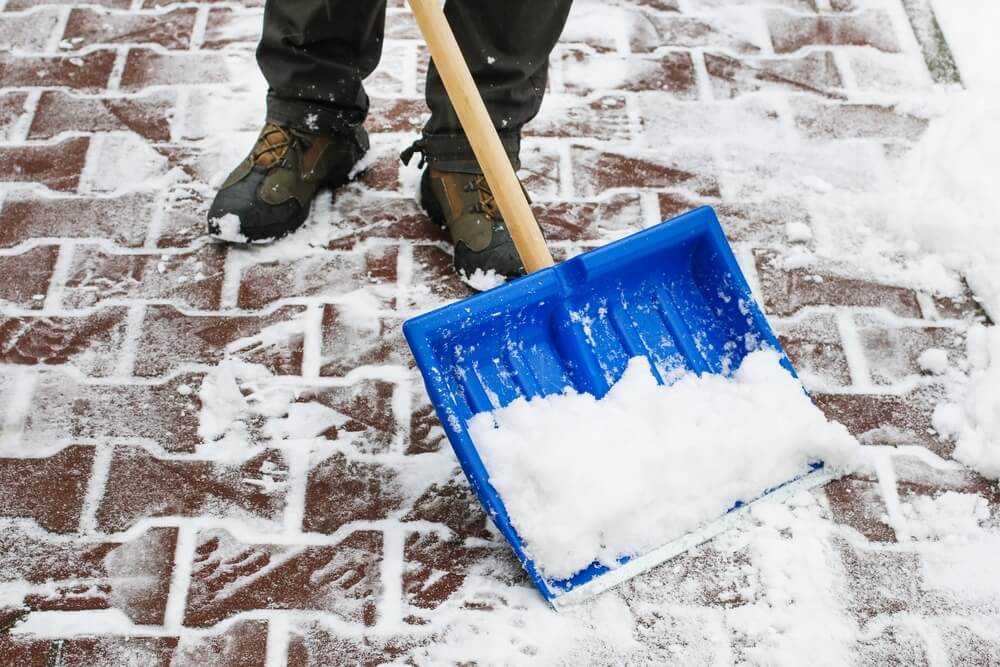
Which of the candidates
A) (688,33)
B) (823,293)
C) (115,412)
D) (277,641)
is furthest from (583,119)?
(277,641)

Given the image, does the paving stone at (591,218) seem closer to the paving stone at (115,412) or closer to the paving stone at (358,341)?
the paving stone at (358,341)

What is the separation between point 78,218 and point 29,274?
182 millimetres

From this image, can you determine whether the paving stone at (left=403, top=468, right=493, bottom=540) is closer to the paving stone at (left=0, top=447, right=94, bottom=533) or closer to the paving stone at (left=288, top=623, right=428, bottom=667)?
the paving stone at (left=288, top=623, right=428, bottom=667)

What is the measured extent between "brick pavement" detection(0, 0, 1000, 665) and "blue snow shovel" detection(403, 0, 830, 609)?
0.19 m

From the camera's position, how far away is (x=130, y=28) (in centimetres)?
292

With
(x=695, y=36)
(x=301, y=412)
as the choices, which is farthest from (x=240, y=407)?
(x=695, y=36)

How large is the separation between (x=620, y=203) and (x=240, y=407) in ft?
3.08

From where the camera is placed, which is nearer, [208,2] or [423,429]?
[423,429]

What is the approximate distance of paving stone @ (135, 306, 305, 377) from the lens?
210 cm

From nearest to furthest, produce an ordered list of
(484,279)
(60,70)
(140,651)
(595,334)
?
(140,651) < (595,334) < (484,279) < (60,70)

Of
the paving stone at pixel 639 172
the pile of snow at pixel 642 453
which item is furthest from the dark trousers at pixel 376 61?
the pile of snow at pixel 642 453

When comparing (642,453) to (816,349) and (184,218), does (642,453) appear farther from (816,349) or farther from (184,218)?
(184,218)

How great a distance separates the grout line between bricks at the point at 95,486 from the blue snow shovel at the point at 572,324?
1.95ft

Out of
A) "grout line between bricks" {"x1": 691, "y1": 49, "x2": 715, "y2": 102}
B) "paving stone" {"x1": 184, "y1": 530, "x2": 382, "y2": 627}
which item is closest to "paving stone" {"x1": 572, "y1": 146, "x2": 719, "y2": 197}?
"grout line between bricks" {"x1": 691, "y1": 49, "x2": 715, "y2": 102}
